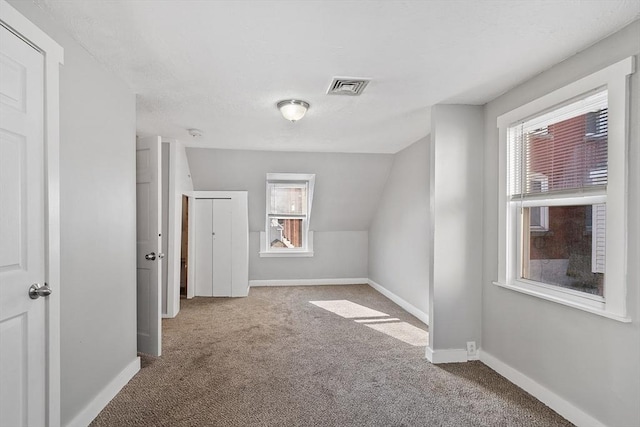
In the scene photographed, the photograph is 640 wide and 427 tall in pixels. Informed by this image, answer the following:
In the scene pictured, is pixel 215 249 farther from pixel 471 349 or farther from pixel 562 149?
pixel 562 149

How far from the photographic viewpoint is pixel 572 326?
6.78ft

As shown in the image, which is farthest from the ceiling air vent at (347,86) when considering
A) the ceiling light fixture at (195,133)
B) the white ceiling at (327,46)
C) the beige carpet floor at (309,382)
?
the beige carpet floor at (309,382)

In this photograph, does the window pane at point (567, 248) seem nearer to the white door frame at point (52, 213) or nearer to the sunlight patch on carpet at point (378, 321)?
the sunlight patch on carpet at point (378, 321)

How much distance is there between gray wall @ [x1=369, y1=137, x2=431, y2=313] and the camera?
4.11 m

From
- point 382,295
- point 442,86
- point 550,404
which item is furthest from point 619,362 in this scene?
point 382,295

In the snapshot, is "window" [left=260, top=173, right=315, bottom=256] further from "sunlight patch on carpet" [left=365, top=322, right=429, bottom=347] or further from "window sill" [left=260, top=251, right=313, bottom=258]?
"sunlight patch on carpet" [left=365, top=322, right=429, bottom=347]

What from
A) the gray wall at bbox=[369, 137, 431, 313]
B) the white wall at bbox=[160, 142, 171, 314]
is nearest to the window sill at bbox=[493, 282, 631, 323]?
the gray wall at bbox=[369, 137, 431, 313]

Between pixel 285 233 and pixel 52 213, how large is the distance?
15.5ft

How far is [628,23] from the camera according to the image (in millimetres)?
1728

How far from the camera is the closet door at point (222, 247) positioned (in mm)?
5211

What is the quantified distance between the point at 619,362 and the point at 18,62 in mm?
3338

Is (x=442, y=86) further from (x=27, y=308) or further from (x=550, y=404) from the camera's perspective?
(x=27, y=308)

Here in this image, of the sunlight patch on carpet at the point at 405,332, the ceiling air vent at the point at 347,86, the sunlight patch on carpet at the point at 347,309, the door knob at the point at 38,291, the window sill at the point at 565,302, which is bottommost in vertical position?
the sunlight patch on carpet at the point at 347,309

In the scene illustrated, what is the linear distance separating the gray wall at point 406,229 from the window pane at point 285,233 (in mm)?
1511
